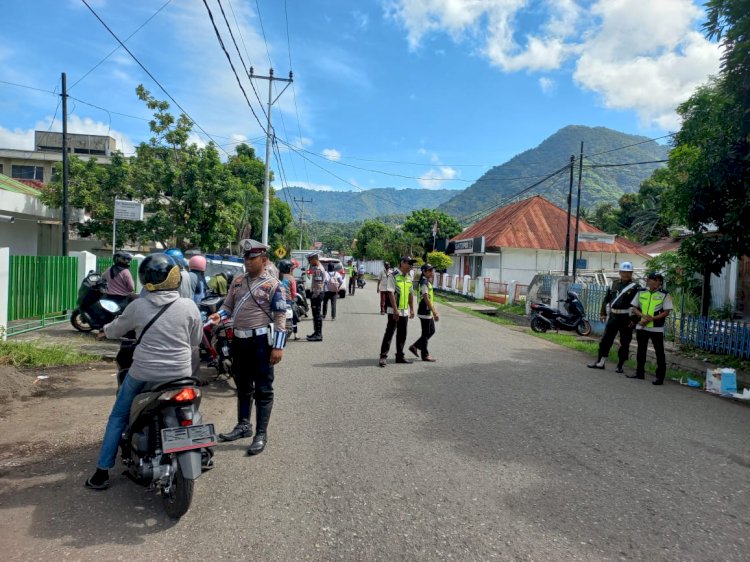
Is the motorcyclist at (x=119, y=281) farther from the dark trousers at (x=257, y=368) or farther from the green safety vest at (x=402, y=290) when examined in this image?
the dark trousers at (x=257, y=368)

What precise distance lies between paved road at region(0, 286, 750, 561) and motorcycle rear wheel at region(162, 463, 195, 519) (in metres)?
0.08

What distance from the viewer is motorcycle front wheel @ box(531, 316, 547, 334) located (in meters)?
15.7

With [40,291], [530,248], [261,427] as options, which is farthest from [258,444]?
[530,248]

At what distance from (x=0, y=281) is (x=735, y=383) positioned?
11.6m

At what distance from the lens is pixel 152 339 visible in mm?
3705

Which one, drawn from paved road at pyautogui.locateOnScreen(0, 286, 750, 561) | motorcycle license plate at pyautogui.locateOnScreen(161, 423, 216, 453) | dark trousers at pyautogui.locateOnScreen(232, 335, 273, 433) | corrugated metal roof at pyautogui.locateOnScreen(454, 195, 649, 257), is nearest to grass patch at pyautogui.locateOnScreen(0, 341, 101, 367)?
paved road at pyautogui.locateOnScreen(0, 286, 750, 561)

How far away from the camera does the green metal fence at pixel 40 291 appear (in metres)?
9.95

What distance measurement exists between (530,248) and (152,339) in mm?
31159

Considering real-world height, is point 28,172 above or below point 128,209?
above

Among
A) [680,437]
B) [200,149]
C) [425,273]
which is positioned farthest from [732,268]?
[200,149]

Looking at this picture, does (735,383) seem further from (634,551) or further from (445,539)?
(445,539)

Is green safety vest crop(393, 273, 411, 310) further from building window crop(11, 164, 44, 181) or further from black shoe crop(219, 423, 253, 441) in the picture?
building window crop(11, 164, 44, 181)

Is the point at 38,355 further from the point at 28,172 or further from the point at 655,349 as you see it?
the point at 28,172

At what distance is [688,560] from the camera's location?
3.09 metres
